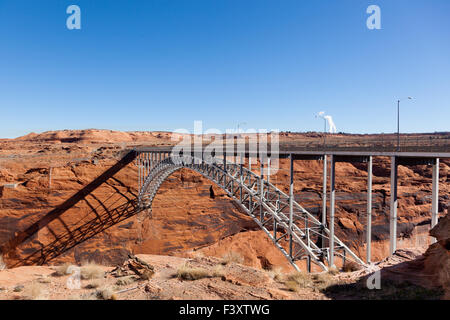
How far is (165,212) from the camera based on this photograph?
101 ft

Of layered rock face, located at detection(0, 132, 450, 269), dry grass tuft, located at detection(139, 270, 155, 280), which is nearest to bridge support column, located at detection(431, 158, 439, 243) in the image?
dry grass tuft, located at detection(139, 270, 155, 280)

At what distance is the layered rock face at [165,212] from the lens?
26.3m

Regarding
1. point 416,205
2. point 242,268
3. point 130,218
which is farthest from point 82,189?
point 416,205

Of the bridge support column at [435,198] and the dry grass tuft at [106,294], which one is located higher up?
the bridge support column at [435,198]

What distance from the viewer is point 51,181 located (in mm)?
28188

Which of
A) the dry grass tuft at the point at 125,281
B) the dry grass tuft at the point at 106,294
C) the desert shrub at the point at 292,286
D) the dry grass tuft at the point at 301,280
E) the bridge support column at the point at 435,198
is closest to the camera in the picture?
the dry grass tuft at the point at 106,294

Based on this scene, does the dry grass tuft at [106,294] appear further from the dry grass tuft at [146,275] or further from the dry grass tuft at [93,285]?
the dry grass tuft at [146,275]

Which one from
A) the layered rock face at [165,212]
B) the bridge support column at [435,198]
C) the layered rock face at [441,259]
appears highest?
the bridge support column at [435,198]

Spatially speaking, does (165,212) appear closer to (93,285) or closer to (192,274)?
(93,285)

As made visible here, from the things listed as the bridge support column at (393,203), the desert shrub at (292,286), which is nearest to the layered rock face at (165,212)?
the bridge support column at (393,203)

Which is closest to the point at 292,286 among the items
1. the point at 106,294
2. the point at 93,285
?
the point at 106,294

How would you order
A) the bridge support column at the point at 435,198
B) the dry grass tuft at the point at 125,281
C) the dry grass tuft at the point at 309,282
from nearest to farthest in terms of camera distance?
the dry grass tuft at the point at 309,282, the bridge support column at the point at 435,198, the dry grass tuft at the point at 125,281

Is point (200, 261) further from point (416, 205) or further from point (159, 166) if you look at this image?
point (416, 205)

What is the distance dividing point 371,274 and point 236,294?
425 centimetres
